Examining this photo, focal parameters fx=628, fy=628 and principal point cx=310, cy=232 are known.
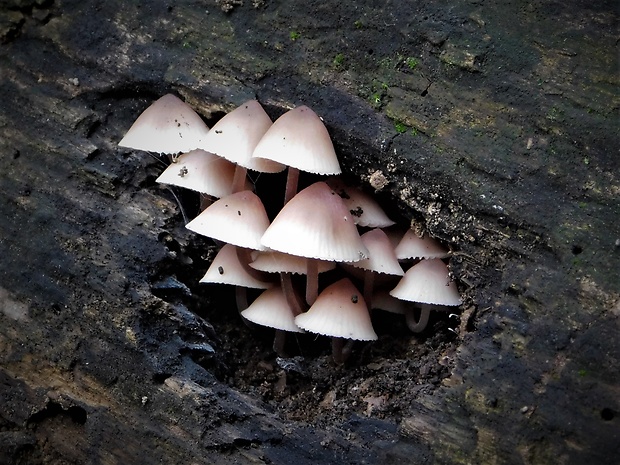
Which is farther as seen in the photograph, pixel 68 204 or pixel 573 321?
pixel 68 204

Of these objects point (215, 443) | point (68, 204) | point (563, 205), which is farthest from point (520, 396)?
point (68, 204)

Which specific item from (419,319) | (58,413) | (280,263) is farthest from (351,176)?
(58,413)

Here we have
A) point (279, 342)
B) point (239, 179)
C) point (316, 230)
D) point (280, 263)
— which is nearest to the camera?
point (316, 230)

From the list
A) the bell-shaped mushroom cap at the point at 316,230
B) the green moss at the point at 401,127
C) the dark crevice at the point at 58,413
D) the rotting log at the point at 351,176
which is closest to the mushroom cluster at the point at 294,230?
the bell-shaped mushroom cap at the point at 316,230

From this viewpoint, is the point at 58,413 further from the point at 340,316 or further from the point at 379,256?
the point at 379,256

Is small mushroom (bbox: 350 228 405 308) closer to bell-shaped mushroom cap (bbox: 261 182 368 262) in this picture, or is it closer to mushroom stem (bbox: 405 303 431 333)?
bell-shaped mushroom cap (bbox: 261 182 368 262)

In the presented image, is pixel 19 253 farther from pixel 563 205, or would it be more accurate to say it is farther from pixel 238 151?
pixel 563 205

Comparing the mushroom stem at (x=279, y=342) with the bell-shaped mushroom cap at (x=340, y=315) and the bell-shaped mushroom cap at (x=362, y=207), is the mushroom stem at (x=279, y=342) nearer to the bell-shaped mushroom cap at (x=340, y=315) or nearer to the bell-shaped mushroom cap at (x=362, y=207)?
the bell-shaped mushroom cap at (x=340, y=315)
